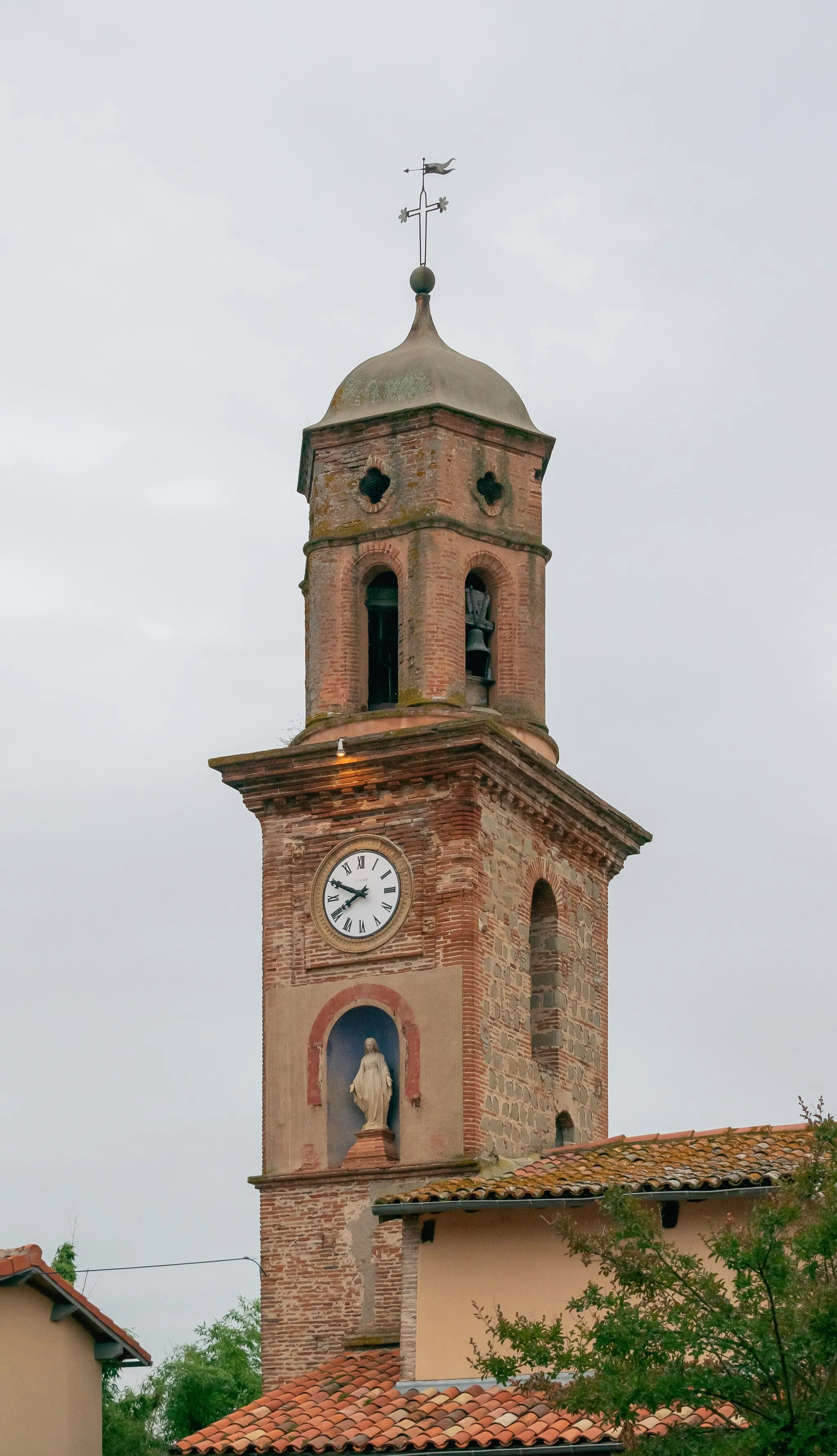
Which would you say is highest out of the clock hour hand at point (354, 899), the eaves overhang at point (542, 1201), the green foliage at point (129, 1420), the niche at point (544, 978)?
the clock hour hand at point (354, 899)

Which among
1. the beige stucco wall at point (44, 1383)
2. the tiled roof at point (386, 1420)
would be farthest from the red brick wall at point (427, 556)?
the tiled roof at point (386, 1420)

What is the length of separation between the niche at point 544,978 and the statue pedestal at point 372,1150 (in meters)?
2.57

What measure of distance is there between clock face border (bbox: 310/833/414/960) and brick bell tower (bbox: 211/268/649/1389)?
30mm

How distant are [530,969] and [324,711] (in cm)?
396

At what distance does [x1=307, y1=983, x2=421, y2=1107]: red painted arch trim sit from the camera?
30344mm

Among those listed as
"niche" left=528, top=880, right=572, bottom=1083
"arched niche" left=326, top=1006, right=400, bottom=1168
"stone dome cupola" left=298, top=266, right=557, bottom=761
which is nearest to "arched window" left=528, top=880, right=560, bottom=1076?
"niche" left=528, top=880, right=572, bottom=1083

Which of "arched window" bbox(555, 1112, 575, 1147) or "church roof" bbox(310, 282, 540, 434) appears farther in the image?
"church roof" bbox(310, 282, 540, 434)

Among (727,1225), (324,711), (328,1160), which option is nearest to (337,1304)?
(328,1160)

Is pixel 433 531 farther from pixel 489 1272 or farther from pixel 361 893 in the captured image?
pixel 489 1272

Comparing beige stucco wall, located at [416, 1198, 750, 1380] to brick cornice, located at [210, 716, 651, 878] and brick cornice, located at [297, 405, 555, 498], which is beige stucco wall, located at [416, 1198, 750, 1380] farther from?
brick cornice, located at [297, 405, 555, 498]

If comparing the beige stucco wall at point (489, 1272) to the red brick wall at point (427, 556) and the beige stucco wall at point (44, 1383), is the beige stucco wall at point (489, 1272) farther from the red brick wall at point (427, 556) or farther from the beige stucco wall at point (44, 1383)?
the red brick wall at point (427, 556)

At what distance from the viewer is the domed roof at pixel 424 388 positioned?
33500 millimetres

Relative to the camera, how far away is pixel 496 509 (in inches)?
1321

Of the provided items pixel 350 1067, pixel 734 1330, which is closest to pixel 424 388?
pixel 350 1067
